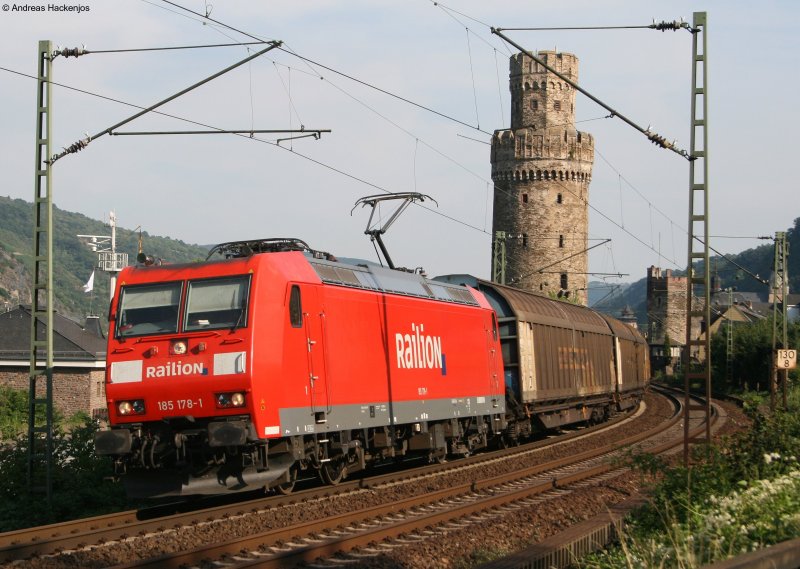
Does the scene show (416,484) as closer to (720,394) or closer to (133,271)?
(133,271)

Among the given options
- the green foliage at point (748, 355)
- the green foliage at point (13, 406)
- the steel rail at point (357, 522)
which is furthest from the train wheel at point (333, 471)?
the green foliage at point (748, 355)

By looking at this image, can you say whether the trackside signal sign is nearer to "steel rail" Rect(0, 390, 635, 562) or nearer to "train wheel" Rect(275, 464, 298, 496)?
"steel rail" Rect(0, 390, 635, 562)

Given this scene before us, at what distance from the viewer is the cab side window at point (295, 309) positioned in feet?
52.0

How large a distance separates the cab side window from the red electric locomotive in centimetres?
2

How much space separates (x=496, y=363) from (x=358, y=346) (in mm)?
7720

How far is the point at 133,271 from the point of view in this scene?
16188mm

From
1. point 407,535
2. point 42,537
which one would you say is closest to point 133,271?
point 42,537

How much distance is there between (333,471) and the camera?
18.2m

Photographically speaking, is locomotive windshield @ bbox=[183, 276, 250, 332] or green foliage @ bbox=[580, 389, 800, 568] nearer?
green foliage @ bbox=[580, 389, 800, 568]

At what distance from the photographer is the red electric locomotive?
49.0 ft

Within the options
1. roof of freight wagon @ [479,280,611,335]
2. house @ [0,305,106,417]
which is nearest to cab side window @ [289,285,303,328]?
roof of freight wagon @ [479,280,611,335]

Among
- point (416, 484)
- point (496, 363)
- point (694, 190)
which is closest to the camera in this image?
point (694, 190)

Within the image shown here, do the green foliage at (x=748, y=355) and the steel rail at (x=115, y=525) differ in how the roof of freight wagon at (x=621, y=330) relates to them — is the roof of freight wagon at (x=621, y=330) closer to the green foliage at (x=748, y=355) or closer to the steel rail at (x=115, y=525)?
the green foliage at (x=748, y=355)

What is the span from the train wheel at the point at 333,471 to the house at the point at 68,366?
34.4 metres
